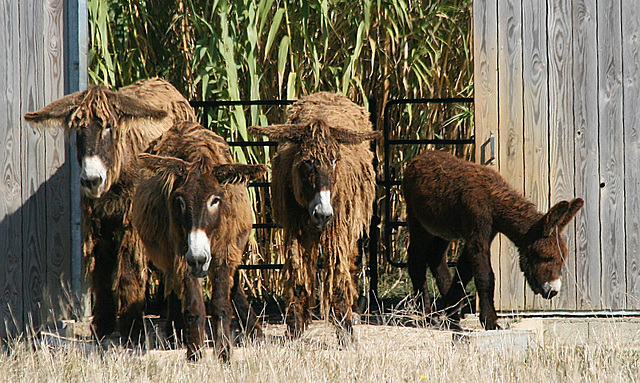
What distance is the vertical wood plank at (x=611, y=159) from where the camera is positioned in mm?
6055

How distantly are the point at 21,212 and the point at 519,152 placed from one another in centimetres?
360

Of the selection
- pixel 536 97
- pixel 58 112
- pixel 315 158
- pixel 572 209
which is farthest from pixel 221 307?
pixel 536 97

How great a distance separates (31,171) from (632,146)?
14.2 feet

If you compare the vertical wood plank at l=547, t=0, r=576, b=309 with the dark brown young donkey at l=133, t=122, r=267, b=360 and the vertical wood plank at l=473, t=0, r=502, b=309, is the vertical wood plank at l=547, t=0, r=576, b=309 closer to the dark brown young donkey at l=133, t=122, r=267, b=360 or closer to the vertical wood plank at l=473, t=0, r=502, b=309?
the vertical wood plank at l=473, t=0, r=502, b=309

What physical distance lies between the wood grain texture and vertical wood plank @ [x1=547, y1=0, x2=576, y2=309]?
11.5 feet

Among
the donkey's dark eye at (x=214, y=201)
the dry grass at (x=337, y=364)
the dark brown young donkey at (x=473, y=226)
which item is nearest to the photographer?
the dry grass at (x=337, y=364)

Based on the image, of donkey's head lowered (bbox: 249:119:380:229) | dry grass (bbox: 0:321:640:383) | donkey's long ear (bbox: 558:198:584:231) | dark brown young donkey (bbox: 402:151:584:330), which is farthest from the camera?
dark brown young donkey (bbox: 402:151:584:330)

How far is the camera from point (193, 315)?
188 inches

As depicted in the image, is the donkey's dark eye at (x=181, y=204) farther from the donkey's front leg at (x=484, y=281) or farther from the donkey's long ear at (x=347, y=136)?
the donkey's front leg at (x=484, y=281)

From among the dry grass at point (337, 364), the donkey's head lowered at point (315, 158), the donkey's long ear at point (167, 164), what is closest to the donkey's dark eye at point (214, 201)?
the donkey's long ear at point (167, 164)

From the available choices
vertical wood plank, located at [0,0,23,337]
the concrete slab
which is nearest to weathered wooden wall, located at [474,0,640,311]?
the concrete slab

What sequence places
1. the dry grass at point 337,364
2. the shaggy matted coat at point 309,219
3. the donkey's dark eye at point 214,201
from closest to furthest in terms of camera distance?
1. the dry grass at point 337,364
2. the donkey's dark eye at point 214,201
3. the shaggy matted coat at point 309,219

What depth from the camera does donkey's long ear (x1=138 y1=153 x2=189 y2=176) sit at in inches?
185

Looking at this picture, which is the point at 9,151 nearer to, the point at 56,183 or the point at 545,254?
the point at 56,183
